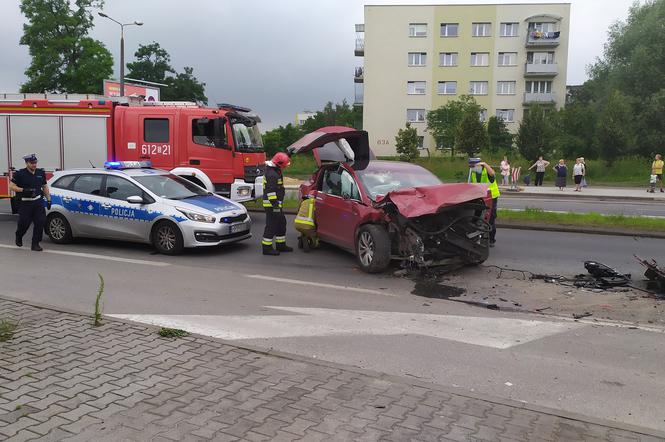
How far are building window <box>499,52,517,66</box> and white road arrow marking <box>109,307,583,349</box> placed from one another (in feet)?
197

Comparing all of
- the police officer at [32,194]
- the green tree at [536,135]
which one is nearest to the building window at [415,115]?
the green tree at [536,135]

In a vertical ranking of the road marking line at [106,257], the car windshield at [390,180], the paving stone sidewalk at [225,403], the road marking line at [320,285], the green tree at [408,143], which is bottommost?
the road marking line at [106,257]

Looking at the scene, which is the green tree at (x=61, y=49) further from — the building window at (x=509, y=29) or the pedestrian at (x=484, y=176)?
the building window at (x=509, y=29)

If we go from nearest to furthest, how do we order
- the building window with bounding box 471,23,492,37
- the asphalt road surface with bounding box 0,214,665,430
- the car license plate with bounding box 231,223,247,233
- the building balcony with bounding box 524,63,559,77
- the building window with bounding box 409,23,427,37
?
the asphalt road surface with bounding box 0,214,665,430 → the car license plate with bounding box 231,223,247,233 → the building balcony with bounding box 524,63,559,77 → the building window with bounding box 471,23,492,37 → the building window with bounding box 409,23,427,37

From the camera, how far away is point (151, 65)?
76.1 m

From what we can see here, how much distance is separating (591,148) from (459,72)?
1820cm

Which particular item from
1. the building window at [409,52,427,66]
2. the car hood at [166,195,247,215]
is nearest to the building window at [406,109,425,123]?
the building window at [409,52,427,66]

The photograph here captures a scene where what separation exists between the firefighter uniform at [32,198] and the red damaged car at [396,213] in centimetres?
463

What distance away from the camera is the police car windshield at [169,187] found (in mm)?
10336

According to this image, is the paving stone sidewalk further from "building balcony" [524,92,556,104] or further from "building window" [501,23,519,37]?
"building window" [501,23,519,37]

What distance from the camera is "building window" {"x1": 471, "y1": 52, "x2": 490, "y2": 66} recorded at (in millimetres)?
61156

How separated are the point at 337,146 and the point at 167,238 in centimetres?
345

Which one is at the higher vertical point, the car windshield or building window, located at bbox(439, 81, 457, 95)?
building window, located at bbox(439, 81, 457, 95)

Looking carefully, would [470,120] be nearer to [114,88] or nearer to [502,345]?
[114,88]
